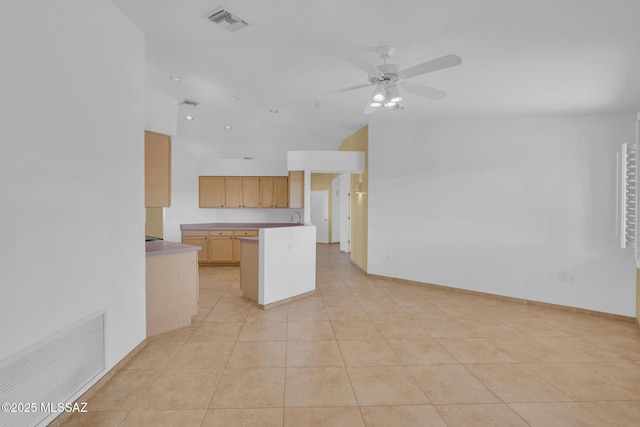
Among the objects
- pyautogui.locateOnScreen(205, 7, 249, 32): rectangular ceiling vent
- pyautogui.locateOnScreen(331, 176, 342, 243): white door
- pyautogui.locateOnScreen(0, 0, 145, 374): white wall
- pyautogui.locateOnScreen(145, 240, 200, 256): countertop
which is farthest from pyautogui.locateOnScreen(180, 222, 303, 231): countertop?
pyautogui.locateOnScreen(205, 7, 249, 32): rectangular ceiling vent

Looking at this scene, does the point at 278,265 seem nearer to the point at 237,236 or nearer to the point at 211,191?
the point at 237,236

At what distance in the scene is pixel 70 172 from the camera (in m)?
2.04

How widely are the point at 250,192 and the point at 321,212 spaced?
11.1ft

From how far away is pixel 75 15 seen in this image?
6.80 feet

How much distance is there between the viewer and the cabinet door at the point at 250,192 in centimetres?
754

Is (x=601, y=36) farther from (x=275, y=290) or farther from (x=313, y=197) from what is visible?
(x=313, y=197)

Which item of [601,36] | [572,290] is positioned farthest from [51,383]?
[572,290]

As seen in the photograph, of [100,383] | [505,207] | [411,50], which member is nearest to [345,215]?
[505,207]

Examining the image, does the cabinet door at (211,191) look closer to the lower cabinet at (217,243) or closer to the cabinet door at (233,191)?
the cabinet door at (233,191)

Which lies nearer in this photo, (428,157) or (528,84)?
(528,84)

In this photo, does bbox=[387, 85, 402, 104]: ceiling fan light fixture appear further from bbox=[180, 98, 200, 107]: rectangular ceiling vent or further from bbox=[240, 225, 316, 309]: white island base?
bbox=[180, 98, 200, 107]: rectangular ceiling vent

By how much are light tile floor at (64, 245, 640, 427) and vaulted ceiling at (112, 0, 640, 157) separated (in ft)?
8.44

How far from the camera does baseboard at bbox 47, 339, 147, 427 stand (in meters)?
1.93

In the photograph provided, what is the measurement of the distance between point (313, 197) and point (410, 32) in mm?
8066
